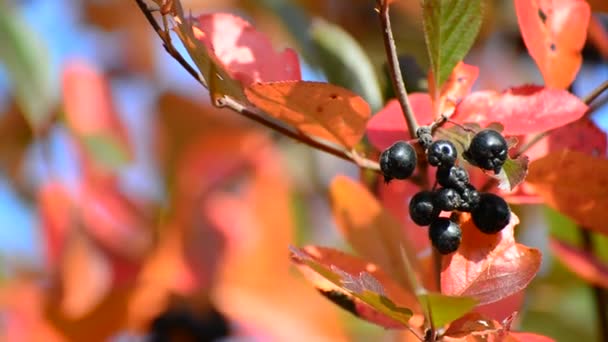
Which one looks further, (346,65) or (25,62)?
(25,62)

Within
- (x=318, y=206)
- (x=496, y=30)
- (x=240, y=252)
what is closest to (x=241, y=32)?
(x=240, y=252)

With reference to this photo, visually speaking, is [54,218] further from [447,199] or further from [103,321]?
[447,199]

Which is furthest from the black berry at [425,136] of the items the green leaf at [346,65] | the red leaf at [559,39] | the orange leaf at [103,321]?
the orange leaf at [103,321]

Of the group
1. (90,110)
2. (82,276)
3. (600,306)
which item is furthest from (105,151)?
(600,306)

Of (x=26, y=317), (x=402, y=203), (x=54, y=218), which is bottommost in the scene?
(x=26, y=317)

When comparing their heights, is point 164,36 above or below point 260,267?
above

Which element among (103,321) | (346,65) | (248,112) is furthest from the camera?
(103,321)

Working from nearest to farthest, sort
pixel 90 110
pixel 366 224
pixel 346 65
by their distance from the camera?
pixel 366 224
pixel 346 65
pixel 90 110
